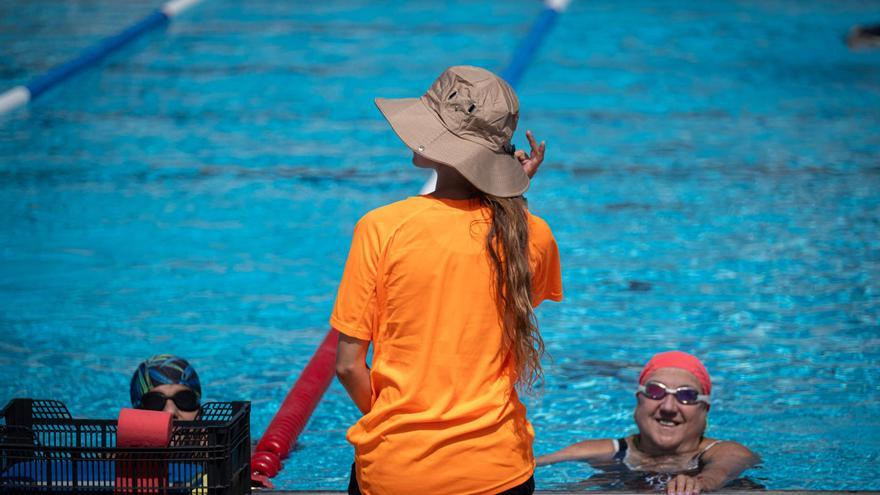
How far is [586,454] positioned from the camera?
430 cm

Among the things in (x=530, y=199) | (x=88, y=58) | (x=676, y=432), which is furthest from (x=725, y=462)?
(x=88, y=58)

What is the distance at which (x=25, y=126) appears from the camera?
29.6 feet

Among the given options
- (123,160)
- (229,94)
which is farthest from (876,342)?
(229,94)

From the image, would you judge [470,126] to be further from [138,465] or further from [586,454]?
[586,454]

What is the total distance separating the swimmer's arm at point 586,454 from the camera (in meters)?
4.27

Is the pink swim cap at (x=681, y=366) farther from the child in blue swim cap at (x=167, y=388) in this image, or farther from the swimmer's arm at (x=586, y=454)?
the child in blue swim cap at (x=167, y=388)

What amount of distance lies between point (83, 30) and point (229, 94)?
10.1ft

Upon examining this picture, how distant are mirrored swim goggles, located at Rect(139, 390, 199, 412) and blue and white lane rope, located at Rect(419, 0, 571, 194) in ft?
19.4

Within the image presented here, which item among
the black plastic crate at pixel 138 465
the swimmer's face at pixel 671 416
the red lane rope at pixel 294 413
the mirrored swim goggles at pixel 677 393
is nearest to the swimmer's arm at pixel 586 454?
the swimmer's face at pixel 671 416

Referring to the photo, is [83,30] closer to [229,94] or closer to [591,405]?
[229,94]

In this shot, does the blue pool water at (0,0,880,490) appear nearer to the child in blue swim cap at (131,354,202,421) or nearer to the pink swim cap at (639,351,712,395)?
the pink swim cap at (639,351,712,395)

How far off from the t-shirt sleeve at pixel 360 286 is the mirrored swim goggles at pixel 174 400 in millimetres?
1320

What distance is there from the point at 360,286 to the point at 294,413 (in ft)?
7.15

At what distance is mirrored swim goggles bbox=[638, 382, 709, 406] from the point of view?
3.98 metres
